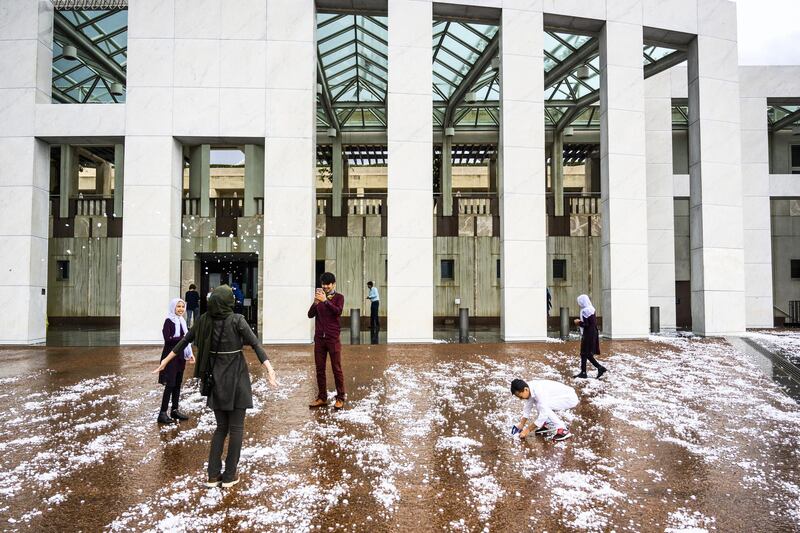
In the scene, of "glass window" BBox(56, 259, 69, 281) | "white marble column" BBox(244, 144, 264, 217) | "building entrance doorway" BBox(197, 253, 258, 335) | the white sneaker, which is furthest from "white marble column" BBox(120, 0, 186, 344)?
"glass window" BBox(56, 259, 69, 281)

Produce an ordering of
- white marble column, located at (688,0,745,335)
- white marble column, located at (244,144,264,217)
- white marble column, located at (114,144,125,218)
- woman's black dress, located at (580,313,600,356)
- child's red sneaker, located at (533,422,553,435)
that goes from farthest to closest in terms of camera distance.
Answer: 1. white marble column, located at (114,144,125,218)
2. white marble column, located at (244,144,264,217)
3. white marble column, located at (688,0,745,335)
4. woman's black dress, located at (580,313,600,356)
5. child's red sneaker, located at (533,422,553,435)

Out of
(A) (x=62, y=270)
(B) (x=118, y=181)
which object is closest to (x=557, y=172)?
(B) (x=118, y=181)

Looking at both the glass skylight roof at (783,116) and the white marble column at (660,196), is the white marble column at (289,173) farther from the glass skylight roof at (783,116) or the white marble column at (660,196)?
the glass skylight roof at (783,116)

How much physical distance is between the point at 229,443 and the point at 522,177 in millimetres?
11885

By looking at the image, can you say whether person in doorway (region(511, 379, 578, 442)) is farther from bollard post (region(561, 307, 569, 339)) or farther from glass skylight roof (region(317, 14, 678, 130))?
glass skylight roof (region(317, 14, 678, 130))

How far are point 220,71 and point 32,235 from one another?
7.17m

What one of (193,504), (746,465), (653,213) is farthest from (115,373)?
(653,213)

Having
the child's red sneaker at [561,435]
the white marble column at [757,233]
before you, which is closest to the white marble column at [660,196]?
the white marble column at [757,233]

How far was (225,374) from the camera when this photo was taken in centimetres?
399

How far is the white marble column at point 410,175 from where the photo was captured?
517 inches

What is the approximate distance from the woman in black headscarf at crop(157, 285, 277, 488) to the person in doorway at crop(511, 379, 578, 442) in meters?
2.87

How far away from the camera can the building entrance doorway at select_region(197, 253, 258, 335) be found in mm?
21328

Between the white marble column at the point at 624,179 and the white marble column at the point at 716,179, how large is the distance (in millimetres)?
2598

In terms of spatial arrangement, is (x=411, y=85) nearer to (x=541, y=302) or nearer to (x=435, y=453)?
(x=541, y=302)
